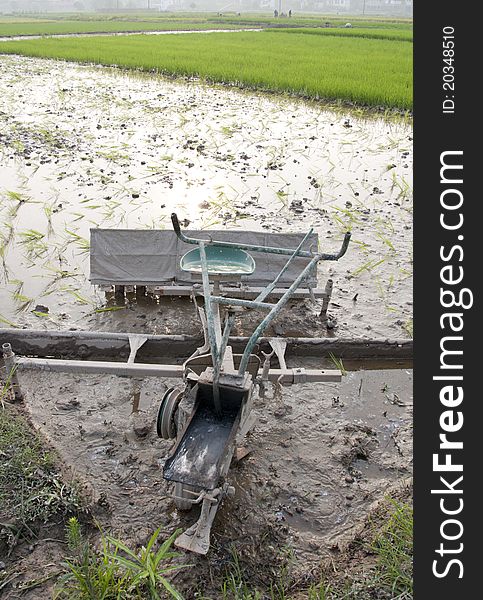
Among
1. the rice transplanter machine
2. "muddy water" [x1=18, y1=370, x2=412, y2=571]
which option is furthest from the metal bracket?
"muddy water" [x1=18, y1=370, x2=412, y2=571]

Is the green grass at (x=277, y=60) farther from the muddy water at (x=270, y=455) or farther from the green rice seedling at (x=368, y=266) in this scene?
the muddy water at (x=270, y=455)

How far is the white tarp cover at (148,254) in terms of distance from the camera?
515 cm

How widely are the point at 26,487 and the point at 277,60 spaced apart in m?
18.9

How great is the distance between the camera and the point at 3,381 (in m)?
4.14

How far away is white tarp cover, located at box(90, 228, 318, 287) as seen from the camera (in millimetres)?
5148

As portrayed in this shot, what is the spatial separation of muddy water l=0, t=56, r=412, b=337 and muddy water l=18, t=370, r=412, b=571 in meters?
0.95

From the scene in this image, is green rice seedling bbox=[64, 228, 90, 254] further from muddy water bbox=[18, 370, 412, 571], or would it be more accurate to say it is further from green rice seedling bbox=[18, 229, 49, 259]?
muddy water bbox=[18, 370, 412, 571]

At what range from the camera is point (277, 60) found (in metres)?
19.2

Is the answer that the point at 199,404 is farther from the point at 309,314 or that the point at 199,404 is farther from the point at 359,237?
the point at 359,237

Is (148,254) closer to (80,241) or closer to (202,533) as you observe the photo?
(80,241)

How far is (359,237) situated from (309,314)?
2125 mm

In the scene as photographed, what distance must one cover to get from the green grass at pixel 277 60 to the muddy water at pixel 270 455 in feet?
37.0

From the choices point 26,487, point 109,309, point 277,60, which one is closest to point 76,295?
point 109,309

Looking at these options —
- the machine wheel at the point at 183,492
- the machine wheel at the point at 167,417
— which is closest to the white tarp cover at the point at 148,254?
the machine wheel at the point at 167,417
